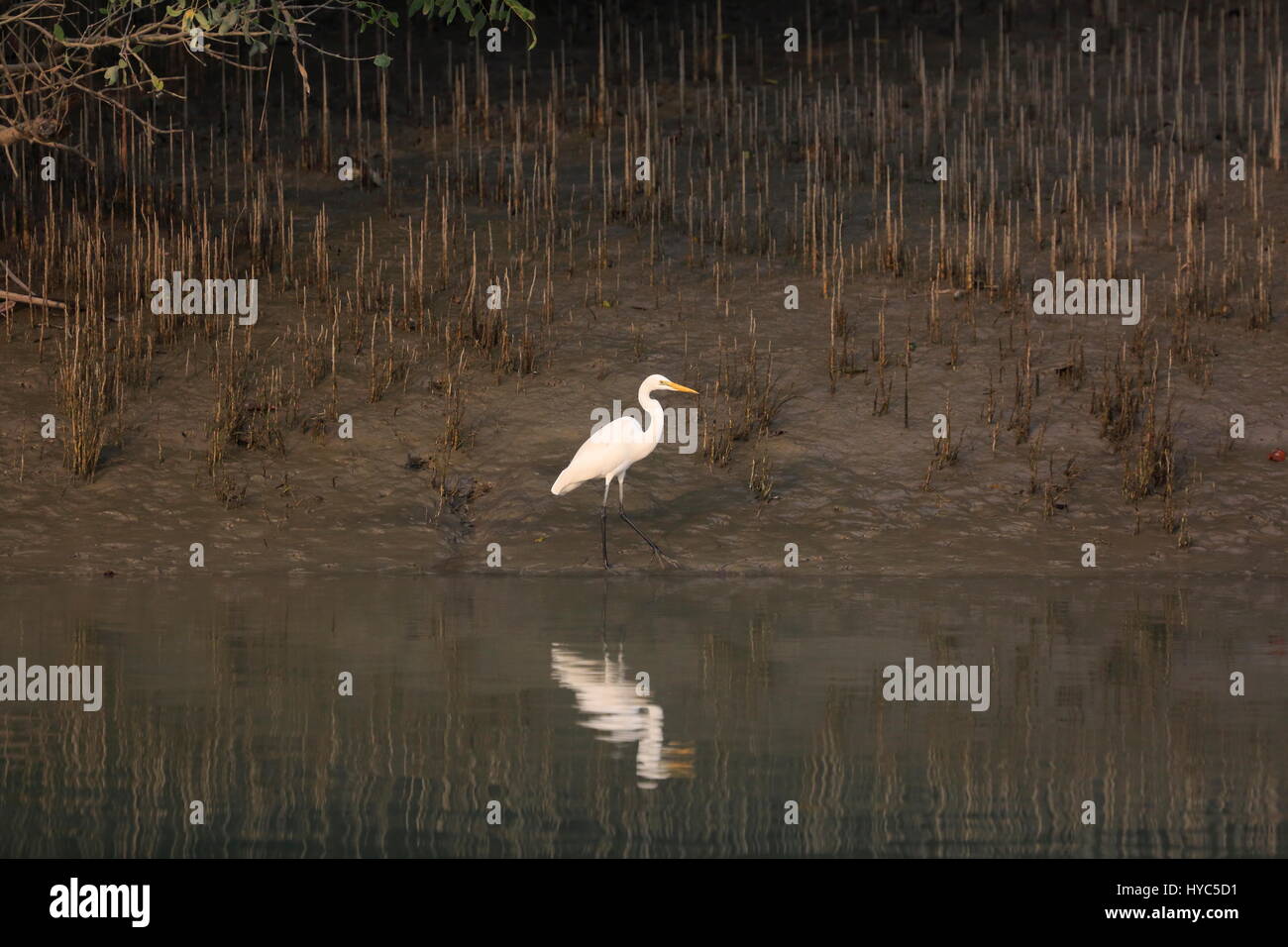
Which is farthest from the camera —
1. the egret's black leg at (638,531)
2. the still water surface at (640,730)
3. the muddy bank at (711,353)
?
the muddy bank at (711,353)

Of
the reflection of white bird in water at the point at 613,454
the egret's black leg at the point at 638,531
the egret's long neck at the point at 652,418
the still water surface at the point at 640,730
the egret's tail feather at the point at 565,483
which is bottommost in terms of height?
the still water surface at the point at 640,730

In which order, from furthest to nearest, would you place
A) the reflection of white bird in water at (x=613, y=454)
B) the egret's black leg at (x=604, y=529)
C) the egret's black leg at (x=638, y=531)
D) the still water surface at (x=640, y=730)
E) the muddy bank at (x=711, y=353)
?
1. the muddy bank at (x=711, y=353)
2. the reflection of white bird in water at (x=613, y=454)
3. the egret's black leg at (x=638, y=531)
4. the egret's black leg at (x=604, y=529)
5. the still water surface at (x=640, y=730)

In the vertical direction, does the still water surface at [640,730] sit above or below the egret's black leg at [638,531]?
below

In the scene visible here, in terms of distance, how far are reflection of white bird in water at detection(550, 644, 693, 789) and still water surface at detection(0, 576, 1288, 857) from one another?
0.06ft

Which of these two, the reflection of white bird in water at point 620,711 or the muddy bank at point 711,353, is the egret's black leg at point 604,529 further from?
the reflection of white bird in water at point 620,711

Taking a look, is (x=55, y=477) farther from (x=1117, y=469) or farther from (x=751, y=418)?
(x=1117, y=469)

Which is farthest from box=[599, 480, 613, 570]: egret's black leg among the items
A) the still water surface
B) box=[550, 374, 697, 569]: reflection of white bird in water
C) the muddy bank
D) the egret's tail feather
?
the still water surface

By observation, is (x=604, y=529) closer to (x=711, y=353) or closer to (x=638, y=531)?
(x=638, y=531)

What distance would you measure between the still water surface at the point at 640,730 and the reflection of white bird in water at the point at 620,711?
0.02m

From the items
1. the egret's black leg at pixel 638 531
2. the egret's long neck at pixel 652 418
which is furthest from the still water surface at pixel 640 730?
the egret's long neck at pixel 652 418

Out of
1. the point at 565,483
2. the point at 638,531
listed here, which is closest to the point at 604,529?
the point at 638,531

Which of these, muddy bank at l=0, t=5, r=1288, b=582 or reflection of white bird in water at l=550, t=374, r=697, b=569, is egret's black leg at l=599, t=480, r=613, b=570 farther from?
muddy bank at l=0, t=5, r=1288, b=582

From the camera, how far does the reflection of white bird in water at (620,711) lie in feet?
20.1
